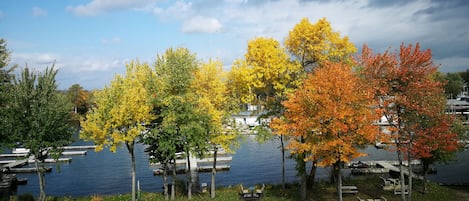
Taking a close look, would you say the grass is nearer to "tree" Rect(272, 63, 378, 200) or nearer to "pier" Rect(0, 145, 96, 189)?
"pier" Rect(0, 145, 96, 189)

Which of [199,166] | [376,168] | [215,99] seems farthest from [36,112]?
[376,168]

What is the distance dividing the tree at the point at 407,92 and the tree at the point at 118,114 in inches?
584

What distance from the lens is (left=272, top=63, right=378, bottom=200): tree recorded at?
65.6 ft

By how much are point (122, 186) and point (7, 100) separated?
54.7ft

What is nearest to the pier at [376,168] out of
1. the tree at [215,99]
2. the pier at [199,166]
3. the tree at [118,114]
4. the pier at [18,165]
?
the pier at [199,166]

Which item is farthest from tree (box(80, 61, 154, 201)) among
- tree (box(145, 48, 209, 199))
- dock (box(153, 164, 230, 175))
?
dock (box(153, 164, 230, 175))

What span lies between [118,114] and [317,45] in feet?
49.1

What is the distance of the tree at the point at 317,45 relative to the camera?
86.1ft

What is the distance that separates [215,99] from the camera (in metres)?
25.5

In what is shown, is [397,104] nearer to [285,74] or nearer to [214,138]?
[285,74]

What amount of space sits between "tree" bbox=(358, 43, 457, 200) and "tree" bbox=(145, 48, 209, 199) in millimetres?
11461

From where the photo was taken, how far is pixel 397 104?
74.8 ft

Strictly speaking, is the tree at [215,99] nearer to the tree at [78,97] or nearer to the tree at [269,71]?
the tree at [269,71]

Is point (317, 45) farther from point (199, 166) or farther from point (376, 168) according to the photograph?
point (199, 166)
